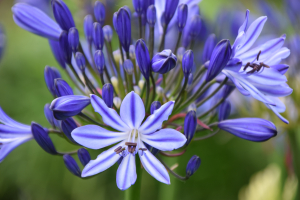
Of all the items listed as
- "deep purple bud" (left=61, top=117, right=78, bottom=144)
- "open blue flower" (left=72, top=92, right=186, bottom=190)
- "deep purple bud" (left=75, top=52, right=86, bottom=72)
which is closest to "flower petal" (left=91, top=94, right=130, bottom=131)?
"open blue flower" (left=72, top=92, right=186, bottom=190)

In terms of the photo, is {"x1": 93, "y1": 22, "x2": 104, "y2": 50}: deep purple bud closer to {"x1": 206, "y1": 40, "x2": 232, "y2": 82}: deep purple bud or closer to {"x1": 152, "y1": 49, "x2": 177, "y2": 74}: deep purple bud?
{"x1": 152, "y1": 49, "x2": 177, "y2": 74}: deep purple bud

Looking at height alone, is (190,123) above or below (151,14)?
below

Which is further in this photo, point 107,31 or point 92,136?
point 107,31

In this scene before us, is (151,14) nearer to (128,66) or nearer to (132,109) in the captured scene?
(128,66)

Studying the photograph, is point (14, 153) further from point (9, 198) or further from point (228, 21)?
point (228, 21)

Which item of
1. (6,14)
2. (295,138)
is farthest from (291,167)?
(6,14)

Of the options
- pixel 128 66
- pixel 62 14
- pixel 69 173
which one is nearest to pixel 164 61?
pixel 128 66
